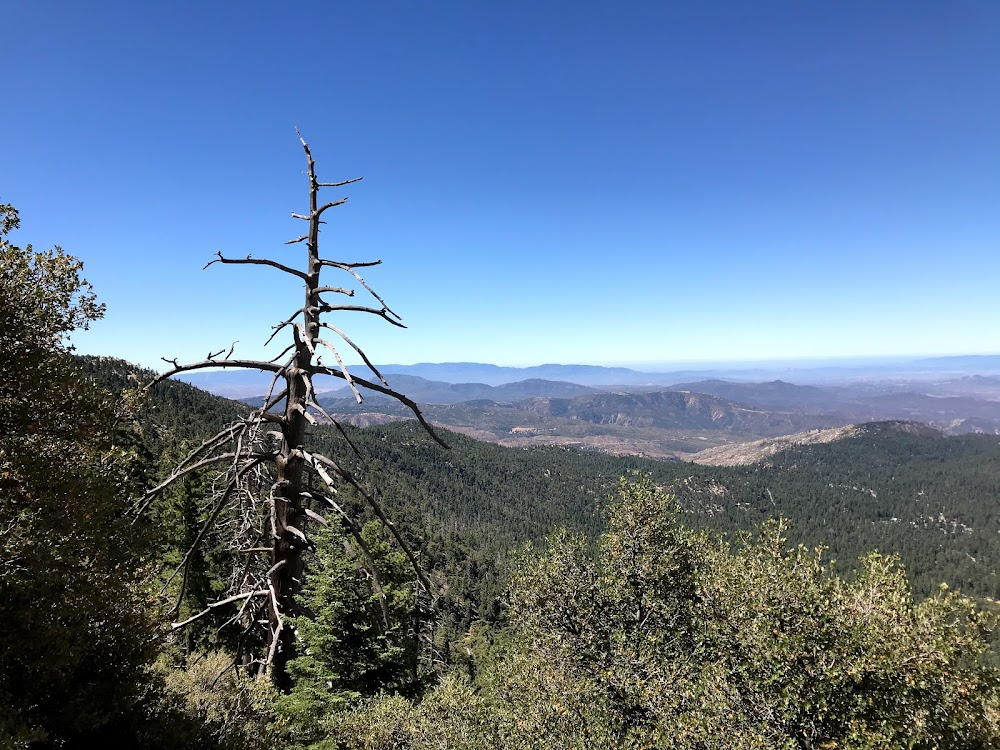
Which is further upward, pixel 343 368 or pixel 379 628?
pixel 343 368

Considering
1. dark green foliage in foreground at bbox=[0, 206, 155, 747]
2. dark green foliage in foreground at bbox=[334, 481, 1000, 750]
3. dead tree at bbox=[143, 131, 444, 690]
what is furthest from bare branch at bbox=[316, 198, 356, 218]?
dark green foliage in foreground at bbox=[334, 481, 1000, 750]

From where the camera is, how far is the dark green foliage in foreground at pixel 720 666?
9492 mm

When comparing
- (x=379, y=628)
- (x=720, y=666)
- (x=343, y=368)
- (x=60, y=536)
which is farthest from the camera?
(x=379, y=628)

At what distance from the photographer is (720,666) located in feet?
34.7

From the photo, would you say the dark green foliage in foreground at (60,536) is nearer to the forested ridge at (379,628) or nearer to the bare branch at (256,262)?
the forested ridge at (379,628)

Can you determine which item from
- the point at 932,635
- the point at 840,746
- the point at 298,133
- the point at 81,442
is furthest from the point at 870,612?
the point at 81,442

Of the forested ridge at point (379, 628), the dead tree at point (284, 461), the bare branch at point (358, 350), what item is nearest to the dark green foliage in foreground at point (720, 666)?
the forested ridge at point (379, 628)

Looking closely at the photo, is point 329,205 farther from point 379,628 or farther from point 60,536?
point 379,628

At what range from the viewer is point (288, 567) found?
654 cm

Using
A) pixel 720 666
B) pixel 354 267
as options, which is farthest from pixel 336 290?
pixel 720 666

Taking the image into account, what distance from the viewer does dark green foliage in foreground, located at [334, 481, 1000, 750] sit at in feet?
31.1

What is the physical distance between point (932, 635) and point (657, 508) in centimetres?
746

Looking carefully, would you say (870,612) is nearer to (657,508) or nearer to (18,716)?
(657,508)

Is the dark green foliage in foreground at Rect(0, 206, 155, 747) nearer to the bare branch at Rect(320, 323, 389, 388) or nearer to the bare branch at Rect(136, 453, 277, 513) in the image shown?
the bare branch at Rect(136, 453, 277, 513)
